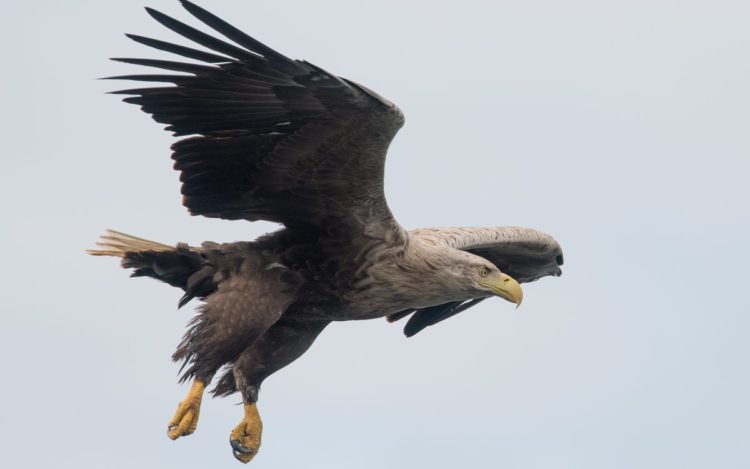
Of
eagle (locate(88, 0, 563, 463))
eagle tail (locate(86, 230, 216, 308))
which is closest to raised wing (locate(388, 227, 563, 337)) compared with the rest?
eagle (locate(88, 0, 563, 463))

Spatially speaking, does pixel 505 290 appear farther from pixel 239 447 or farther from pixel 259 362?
pixel 239 447

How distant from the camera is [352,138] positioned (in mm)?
12438

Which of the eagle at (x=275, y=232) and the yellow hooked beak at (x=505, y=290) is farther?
the yellow hooked beak at (x=505, y=290)

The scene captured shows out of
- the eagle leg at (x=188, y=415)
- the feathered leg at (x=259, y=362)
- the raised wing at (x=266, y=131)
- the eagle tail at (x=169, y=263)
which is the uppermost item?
the raised wing at (x=266, y=131)

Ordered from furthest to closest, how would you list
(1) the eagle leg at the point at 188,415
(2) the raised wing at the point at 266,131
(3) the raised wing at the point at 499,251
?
(3) the raised wing at the point at 499,251 → (1) the eagle leg at the point at 188,415 → (2) the raised wing at the point at 266,131

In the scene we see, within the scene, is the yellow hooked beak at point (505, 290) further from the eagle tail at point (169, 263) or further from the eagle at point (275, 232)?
the eagle tail at point (169, 263)

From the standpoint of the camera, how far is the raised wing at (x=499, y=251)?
1446 cm

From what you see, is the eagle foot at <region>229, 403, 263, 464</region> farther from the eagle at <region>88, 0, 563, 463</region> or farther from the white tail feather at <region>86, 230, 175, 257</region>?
the white tail feather at <region>86, 230, 175, 257</region>

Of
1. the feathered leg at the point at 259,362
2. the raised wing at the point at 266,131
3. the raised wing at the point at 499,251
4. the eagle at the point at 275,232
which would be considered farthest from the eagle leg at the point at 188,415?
the raised wing at the point at 499,251

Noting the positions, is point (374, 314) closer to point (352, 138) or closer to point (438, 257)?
point (438, 257)

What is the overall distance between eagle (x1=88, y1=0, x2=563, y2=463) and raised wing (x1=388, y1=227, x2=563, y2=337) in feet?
0.77

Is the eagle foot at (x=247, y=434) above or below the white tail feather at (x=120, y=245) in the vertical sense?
below

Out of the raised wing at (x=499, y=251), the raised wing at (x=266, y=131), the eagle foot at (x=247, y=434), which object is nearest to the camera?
the raised wing at (x=266, y=131)

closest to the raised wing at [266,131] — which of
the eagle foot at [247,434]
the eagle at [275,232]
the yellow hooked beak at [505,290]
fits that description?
the eagle at [275,232]
